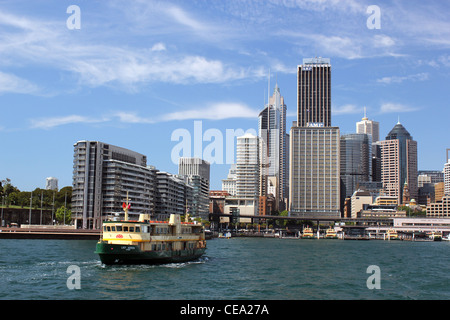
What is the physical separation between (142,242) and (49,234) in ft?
353

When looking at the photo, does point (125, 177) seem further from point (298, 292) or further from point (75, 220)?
point (298, 292)

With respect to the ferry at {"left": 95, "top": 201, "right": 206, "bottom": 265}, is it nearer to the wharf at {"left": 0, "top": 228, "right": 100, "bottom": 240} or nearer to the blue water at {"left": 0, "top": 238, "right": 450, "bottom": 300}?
the blue water at {"left": 0, "top": 238, "right": 450, "bottom": 300}

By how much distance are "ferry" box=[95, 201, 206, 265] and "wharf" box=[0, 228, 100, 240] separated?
300 feet

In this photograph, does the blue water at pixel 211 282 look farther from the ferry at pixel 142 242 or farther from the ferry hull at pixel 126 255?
the ferry at pixel 142 242

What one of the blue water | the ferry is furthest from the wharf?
the ferry

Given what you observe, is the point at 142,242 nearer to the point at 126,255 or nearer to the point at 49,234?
the point at 126,255

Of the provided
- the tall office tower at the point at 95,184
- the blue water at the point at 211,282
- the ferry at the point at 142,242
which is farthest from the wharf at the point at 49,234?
the ferry at the point at 142,242

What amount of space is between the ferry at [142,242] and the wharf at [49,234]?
91581 millimetres

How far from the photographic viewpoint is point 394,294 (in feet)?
160

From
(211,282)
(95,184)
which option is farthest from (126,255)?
(95,184)

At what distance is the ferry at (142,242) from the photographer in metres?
63.9

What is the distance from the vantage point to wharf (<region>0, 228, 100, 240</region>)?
15725 cm

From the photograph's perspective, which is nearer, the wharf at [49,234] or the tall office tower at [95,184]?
the wharf at [49,234]
